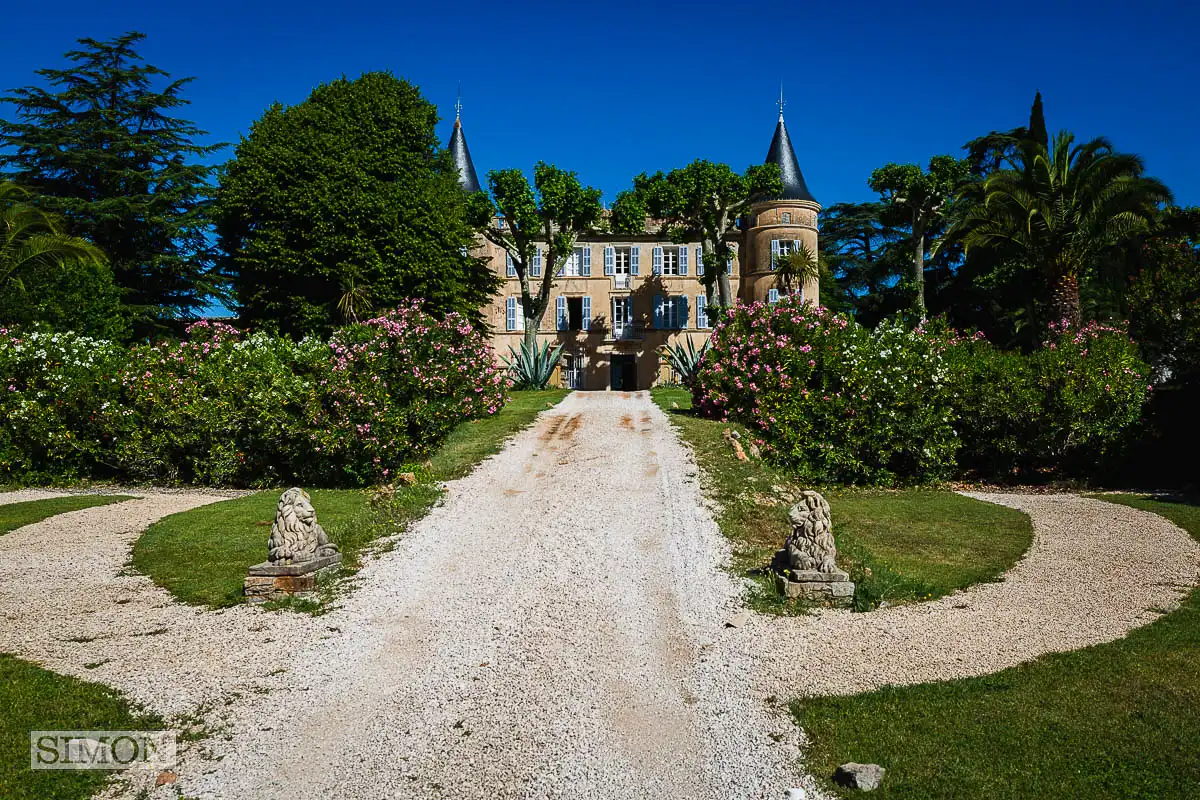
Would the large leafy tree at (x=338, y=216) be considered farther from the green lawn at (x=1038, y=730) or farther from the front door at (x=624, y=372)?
the green lawn at (x=1038, y=730)

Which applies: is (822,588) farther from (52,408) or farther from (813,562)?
(52,408)

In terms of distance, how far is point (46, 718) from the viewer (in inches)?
237

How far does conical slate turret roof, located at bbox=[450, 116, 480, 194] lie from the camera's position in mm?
41750

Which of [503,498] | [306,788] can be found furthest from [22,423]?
[306,788]

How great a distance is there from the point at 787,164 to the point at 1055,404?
1017 inches

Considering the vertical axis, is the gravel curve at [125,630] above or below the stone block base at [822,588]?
below

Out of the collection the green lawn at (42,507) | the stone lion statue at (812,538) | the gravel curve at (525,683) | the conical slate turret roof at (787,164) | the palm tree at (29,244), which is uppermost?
the conical slate turret roof at (787,164)

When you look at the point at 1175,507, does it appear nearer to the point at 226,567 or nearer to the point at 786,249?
the point at 226,567

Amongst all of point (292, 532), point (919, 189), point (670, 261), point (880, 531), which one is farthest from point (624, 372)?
point (292, 532)

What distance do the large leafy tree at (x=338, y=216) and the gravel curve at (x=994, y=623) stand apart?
1964 centimetres

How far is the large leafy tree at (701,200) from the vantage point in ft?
104

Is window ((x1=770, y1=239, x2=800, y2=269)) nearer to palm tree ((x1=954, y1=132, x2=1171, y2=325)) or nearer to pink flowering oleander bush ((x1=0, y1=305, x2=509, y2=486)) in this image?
palm tree ((x1=954, y1=132, x2=1171, y2=325))

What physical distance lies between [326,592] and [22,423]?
39.2ft

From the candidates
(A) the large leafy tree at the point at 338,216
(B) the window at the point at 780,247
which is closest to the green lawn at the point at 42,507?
(A) the large leafy tree at the point at 338,216
